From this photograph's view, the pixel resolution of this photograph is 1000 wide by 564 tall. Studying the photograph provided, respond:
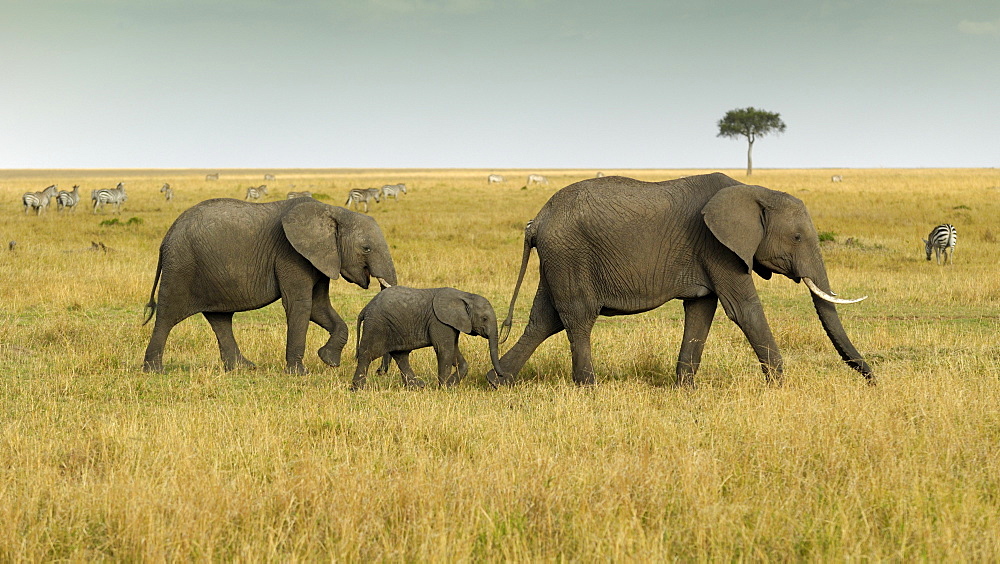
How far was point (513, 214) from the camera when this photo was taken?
3262 centimetres

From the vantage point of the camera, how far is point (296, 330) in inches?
368

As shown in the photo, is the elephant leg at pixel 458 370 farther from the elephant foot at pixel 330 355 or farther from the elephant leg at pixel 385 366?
the elephant foot at pixel 330 355

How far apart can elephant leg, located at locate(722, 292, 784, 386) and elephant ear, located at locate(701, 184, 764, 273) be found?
316mm

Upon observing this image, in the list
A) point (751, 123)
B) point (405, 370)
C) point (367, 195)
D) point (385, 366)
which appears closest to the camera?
point (405, 370)

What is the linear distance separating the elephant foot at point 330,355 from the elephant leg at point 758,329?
3.86 meters

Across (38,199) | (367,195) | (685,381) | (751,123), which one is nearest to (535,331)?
(685,381)

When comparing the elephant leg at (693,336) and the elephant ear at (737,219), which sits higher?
the elephant ear at (737,219)

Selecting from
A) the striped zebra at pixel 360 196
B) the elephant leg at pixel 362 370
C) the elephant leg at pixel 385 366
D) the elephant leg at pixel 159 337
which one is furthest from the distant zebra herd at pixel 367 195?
the elephant leg at pixel 362 370

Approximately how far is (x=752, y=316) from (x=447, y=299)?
106 inches

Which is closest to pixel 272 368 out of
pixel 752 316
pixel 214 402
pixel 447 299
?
pixel 214 402

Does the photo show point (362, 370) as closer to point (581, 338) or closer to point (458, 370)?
point (458, 370)

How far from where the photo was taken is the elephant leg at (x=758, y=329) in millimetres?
8242

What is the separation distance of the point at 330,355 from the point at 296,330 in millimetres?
433

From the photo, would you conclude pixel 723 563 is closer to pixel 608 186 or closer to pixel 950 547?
pixel 950 547
